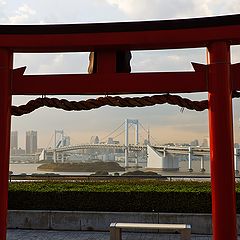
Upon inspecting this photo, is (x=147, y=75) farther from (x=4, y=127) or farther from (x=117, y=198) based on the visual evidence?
(x=117, y=198)

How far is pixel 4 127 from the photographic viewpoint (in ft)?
16.9

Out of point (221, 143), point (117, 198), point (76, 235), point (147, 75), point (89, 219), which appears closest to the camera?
point (221, 143)

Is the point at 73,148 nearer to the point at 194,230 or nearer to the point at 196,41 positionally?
the point at 194,230

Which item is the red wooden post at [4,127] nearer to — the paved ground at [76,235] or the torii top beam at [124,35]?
the torii top beam at [124,35]

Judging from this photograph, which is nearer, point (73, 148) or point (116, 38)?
point (116, 38)

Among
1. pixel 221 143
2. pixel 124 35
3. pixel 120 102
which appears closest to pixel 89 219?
pixel 120 102

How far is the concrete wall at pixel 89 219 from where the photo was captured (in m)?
8.70

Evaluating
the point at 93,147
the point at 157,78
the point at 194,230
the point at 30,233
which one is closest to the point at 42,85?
the point at 157,78

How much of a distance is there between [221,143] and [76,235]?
4927 millimetres

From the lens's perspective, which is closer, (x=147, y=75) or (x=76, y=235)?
(x=147, y=75)

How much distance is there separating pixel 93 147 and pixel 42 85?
48.5 meters

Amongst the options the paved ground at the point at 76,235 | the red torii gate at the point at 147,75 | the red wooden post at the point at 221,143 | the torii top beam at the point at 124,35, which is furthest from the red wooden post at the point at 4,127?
the paved ground at the point at 76,235

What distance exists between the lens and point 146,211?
9.12 m

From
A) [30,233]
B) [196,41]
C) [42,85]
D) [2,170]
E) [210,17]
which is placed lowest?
[30,233]
